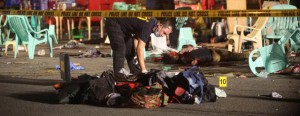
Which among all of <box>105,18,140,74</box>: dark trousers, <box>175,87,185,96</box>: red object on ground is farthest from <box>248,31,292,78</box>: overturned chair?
<box>175,87,185,96</box>: red object on ground

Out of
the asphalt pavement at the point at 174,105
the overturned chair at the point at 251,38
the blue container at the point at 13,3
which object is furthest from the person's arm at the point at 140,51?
the blue container at the point at 13,3

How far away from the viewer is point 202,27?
25.5 metres

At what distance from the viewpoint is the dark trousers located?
10.8 meters

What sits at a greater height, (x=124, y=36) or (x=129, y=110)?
(x=124, y=36)

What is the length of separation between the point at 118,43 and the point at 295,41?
5.80m

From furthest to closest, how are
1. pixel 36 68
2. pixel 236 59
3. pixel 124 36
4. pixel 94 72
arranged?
pixel 236 59 → pixel 36 68 → pixel 94 72 → pixel 124 36

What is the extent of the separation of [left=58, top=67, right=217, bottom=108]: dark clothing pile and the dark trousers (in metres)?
1.45

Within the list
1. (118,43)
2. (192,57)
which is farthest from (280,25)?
(118,43)

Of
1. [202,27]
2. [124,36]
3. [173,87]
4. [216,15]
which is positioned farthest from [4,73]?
[202,27]

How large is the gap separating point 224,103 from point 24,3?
778 inches

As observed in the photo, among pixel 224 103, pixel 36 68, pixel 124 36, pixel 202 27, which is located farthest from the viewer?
pixel 202 27

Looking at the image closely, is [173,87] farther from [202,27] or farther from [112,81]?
[202,27]

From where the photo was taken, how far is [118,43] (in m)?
10.9

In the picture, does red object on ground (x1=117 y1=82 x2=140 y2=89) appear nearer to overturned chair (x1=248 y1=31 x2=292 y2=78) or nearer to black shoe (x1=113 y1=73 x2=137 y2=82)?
black shoe (x1=113 y1=73 x2=137 y2=82)
